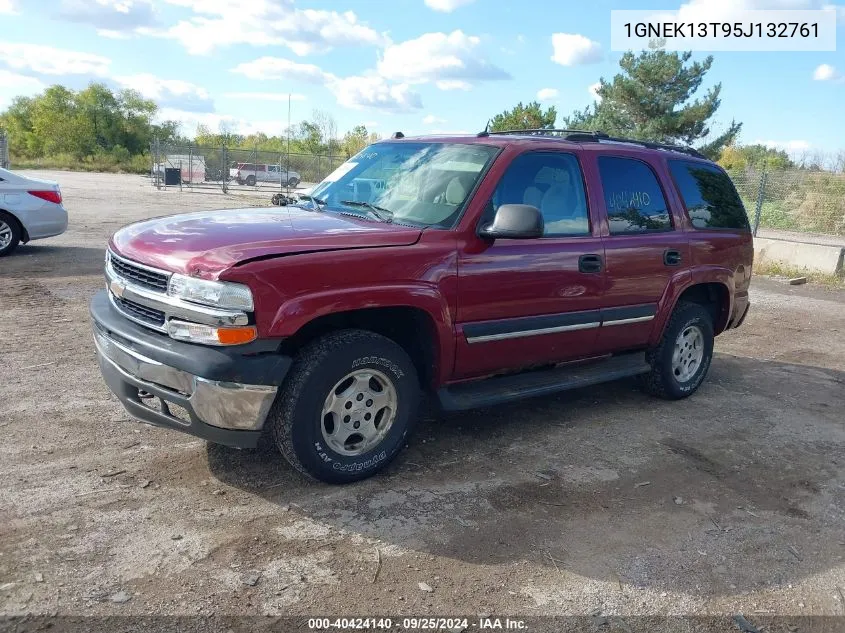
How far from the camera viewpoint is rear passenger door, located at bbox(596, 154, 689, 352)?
5137 millimetres

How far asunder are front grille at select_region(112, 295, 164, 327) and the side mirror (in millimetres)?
1882

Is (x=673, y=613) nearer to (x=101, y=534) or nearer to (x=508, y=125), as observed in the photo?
(x=101, y=534)

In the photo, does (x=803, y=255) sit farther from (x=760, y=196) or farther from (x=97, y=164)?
(x=97, y=164)

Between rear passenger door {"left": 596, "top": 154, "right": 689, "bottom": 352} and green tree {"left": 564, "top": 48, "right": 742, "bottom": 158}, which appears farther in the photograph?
green tree {"left": 564, "top": 48, "right": 742, "bottom": 158}

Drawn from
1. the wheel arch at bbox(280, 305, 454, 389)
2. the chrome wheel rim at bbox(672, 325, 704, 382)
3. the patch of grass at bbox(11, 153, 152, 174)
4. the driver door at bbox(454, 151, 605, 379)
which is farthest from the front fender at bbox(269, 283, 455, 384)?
the patch of grass at bbox(11, 153, 152, 174)

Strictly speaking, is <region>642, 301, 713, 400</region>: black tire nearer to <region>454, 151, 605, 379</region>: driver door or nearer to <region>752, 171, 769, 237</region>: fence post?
<region>454, 151, 605, 379</region>: driver door

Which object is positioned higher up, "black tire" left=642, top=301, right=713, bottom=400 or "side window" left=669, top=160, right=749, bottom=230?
"side window" left=669, top=160, right=749, bottom=230

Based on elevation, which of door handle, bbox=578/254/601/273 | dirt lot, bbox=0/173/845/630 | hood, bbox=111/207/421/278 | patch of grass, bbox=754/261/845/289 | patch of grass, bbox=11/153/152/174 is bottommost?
dirt lot, bbox=0/173/845/630

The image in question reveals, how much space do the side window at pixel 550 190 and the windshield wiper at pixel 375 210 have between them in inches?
25.2

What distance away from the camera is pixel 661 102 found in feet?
102

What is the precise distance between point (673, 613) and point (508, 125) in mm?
45994

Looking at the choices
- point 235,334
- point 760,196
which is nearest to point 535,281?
point 235,334

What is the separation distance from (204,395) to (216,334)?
0.30 meters

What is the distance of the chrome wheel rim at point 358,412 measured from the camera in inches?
154
